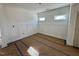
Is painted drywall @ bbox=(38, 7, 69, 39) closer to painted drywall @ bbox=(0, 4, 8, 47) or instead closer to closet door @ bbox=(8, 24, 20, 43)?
closet door @ bbox=(8, 24, 20, 43)

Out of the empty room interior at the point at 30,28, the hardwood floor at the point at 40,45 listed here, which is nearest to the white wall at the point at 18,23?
the empty room interior at the point at 30,28

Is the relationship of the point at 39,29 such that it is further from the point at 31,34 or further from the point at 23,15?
the point at 23,15

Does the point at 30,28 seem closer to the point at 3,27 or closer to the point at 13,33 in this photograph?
the point at 13,33

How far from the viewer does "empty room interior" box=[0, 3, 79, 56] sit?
798 mm

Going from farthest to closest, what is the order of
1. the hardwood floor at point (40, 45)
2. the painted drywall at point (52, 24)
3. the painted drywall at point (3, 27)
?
the painted drywall at point (52, 24) < the hardwood floor at point (40, 45) < the painted drywall at point (3, 27)

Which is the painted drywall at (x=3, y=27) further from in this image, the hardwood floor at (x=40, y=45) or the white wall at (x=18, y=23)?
the hardwood floor at (x=40, y=45)

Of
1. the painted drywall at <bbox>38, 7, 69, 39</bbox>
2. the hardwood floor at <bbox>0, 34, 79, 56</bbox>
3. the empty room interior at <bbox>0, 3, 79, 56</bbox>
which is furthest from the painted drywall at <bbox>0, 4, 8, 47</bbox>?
the painted drywall at <bbox>38, 7, 69, 39</bbox>

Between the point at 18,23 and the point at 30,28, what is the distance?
20cm

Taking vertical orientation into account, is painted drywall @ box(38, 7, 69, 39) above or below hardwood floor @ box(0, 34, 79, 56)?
above

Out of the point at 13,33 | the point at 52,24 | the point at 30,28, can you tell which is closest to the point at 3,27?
the point at 13,33

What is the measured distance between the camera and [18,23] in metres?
0.91

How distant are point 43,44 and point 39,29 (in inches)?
12.3

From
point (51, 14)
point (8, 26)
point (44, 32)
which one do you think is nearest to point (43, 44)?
point (44, 32)

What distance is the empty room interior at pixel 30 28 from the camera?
2.62 feet
